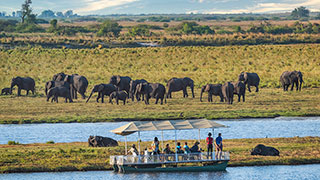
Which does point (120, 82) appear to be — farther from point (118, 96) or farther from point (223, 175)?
point (223, 175)

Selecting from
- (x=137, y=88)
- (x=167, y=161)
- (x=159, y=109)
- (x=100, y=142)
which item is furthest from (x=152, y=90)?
(x=167, y=161)

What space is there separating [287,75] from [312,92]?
3.29m

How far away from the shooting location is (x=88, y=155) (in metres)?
34.9

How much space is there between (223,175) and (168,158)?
2801 mm

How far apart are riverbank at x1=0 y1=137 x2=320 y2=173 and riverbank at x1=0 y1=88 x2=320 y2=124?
1292cm

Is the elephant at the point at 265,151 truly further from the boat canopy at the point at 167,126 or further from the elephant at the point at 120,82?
the elephant at the point at 120,82

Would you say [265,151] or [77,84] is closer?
[265,151]

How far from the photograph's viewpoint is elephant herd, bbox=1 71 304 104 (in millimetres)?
59375

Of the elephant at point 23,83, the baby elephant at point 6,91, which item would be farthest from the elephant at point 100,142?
the baby elephant at point 6,91

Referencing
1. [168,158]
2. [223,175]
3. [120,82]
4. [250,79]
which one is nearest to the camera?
[223,175]

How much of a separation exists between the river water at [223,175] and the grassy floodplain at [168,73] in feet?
62.6

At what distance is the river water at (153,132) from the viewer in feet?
144

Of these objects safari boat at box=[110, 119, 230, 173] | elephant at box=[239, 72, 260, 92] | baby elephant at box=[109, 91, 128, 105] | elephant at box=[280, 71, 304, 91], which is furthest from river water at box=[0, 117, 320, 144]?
elephant at box=[239, 72, 260, 92]

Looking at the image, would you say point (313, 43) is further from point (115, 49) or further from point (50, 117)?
point (50, 117)
